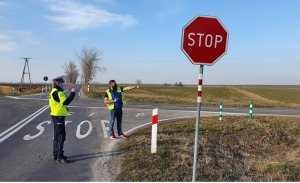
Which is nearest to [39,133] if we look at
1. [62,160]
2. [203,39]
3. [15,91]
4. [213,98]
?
[62,160]

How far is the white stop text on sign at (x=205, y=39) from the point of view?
505 centimetres

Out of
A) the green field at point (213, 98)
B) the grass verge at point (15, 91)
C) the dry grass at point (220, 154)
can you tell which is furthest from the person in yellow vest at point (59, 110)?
the grass verge at point (15, 91)

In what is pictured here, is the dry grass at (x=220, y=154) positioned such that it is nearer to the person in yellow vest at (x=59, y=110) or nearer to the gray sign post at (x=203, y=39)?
the person in yellow vest at (x=59, y=110)

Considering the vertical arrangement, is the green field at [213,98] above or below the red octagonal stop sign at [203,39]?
below

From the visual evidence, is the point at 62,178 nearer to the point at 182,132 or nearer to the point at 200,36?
the point at 200,36

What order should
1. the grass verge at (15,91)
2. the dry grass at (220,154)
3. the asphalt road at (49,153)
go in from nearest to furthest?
the asphalt road at (49,153), the dry grass at (220,154), the grass verge at (15,91)

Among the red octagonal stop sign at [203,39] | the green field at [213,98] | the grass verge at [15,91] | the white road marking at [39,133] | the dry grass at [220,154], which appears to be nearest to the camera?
the red octagonal stop sign at [203,39]

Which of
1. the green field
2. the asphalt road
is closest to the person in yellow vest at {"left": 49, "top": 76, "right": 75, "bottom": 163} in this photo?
the asphalt road

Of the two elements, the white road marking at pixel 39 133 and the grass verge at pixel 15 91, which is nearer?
the white road marking at pixel 39 133

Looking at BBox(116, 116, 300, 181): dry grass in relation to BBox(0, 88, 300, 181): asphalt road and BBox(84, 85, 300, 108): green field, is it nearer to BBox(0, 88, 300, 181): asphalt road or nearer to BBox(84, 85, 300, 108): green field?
BBox(0, 88, 300, 181): asphalt road

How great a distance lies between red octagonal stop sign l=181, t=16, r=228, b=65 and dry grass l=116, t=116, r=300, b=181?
245 centimetres

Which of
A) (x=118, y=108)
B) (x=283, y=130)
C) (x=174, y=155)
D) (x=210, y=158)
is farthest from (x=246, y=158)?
(x=283, y=130)

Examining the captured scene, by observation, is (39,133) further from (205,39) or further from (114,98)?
(205,39)

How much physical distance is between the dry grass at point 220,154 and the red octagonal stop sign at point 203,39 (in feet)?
8.03
